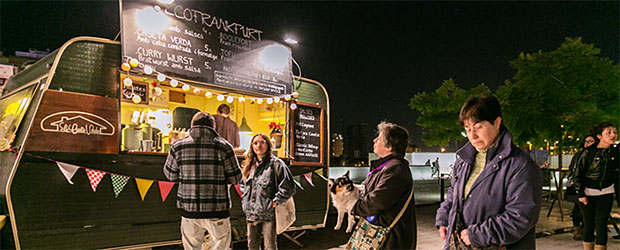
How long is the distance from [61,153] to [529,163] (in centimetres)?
489

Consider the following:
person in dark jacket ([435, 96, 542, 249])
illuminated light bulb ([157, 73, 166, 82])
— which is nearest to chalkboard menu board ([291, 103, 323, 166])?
illuminated light bulb ([157, 73, 166, 82])

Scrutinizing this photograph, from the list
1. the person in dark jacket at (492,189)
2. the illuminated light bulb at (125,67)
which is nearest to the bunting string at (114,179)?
the illuminated light bulb at (125,67)

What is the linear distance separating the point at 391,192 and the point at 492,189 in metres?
0.84

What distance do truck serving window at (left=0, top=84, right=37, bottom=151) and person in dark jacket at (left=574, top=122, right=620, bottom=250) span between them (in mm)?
7224

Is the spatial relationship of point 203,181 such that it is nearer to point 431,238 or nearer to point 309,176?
point 309,176

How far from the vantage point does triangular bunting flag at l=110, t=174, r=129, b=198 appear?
16.5 ft

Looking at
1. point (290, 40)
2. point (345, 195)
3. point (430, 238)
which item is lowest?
point (430, 238)

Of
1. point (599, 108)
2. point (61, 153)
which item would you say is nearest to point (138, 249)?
point (61, 153)

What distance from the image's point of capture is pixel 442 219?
257 cm

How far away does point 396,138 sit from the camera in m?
3.01

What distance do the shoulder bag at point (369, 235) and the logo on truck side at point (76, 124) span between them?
369 centimetres

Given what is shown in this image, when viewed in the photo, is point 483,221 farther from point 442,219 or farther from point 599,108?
point 599,108

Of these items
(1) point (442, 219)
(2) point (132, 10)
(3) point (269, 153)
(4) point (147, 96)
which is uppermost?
(2) point (132, 10)

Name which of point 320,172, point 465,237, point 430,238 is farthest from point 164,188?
point 430,238
